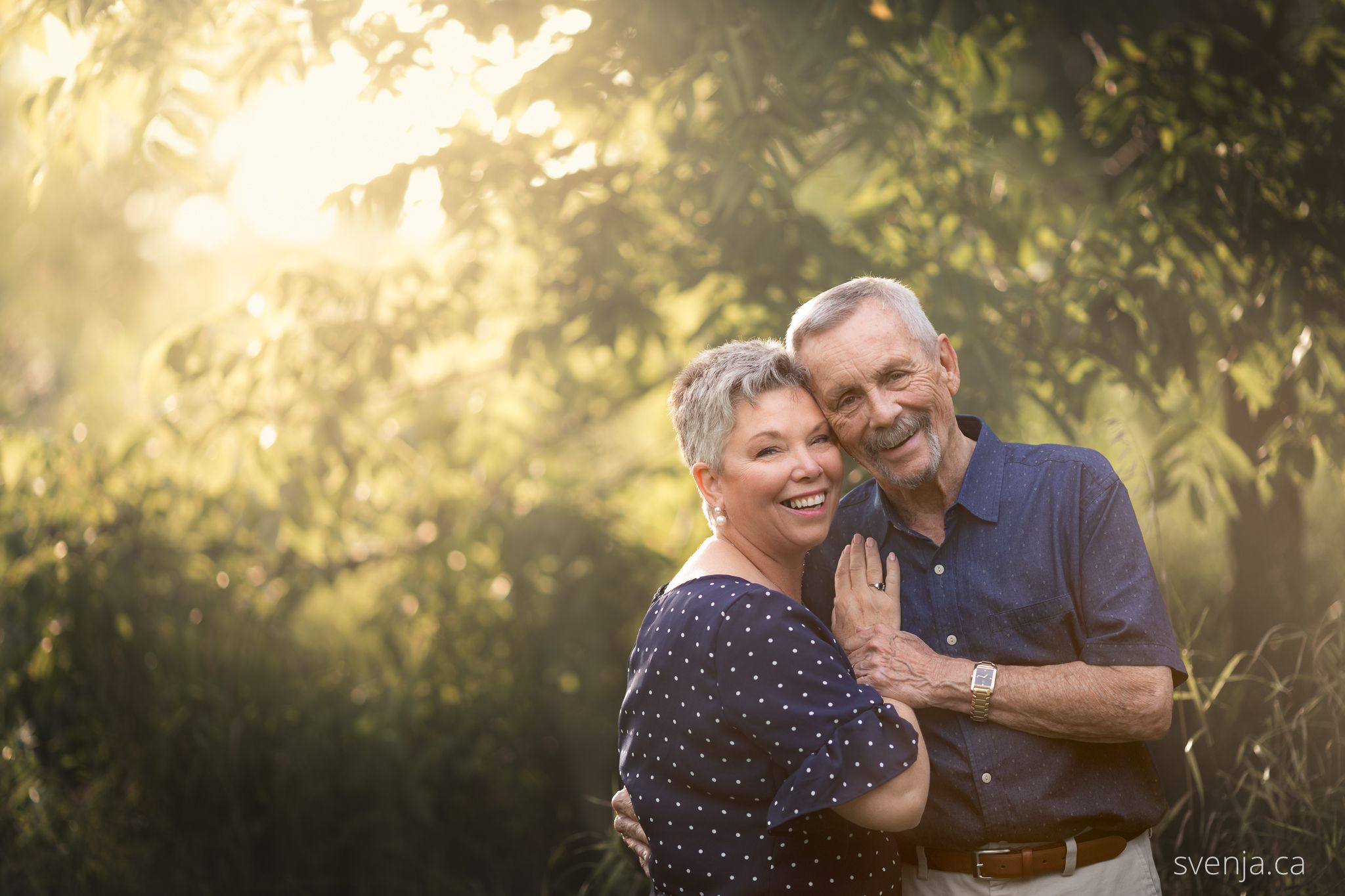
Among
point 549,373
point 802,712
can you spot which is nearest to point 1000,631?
point 802,712

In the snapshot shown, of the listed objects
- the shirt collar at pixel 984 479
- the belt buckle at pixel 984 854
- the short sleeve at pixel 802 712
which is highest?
the short sleeve at pixel 802 712

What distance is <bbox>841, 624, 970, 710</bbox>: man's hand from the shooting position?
2025 mm

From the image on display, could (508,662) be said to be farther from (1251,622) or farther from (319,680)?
(1251,622)

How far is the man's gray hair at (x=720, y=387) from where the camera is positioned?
82.7 inches

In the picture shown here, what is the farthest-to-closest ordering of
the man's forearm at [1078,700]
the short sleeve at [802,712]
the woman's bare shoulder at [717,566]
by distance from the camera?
the woman's bare shoulder at [717,566] → the man's forearm at [1078,700] → the short sleeve at [802,712]

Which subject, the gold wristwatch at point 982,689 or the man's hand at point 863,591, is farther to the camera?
A: the man's hand at point 863,591

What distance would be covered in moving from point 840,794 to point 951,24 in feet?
6.76

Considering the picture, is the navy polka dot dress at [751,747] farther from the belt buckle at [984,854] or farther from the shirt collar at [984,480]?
the shirt collar at [984,480]

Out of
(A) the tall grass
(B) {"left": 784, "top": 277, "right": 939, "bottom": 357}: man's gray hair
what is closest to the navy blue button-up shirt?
(B) {"left": 784, "top": 277, "right": 939, "bottom": 357}: man's gray hair

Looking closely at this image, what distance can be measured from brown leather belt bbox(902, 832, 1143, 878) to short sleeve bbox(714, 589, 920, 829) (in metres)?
0.41

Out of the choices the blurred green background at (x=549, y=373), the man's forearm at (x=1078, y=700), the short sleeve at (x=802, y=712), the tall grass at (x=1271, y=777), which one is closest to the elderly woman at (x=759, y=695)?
the short sleeve at (x=802, y=712)

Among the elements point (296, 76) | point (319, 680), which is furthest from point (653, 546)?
point (296, 76)

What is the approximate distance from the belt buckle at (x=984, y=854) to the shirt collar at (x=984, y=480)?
64 centimetres

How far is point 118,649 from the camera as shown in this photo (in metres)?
4.49
